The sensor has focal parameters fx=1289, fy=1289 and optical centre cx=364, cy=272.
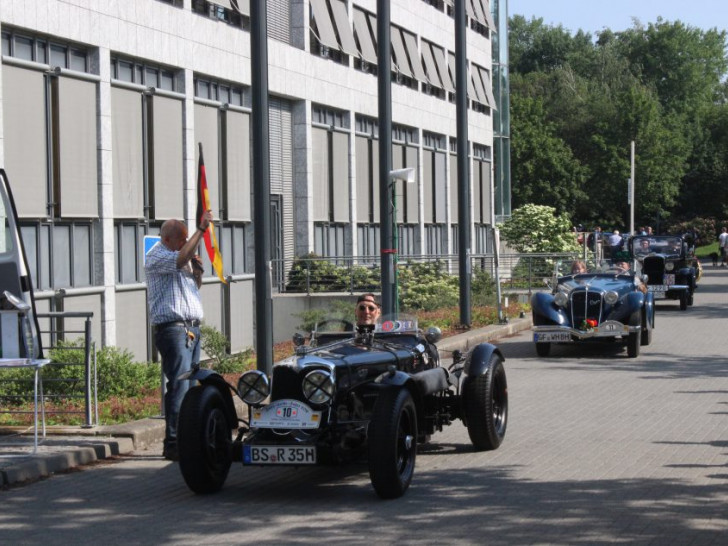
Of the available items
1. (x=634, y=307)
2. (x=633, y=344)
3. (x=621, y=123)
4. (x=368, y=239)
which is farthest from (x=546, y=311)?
(x=621, y=123)

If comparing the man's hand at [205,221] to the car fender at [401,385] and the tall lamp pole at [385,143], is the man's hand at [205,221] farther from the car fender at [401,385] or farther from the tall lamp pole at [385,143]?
the tall lamp pole at [385,143]

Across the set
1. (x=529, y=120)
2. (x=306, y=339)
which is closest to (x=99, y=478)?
(x=306, y=339)

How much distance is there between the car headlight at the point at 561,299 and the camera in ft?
67.4

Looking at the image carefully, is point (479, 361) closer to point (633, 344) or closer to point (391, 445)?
point (391, 445)

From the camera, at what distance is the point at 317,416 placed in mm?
9031

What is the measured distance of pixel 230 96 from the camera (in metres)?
27.8

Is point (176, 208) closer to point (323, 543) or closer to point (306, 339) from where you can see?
point (306, 339)

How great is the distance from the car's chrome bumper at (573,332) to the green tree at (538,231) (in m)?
29.7

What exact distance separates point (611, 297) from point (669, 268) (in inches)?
465

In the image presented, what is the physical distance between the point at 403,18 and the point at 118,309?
2299 centimetres

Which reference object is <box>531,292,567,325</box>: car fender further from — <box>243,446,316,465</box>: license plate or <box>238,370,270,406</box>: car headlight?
<box>243,446,316,465</box>: license plate

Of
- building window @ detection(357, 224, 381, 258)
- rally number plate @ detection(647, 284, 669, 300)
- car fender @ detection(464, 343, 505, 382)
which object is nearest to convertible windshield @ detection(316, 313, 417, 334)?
car fender @ detection(464, 343, 505, 382)

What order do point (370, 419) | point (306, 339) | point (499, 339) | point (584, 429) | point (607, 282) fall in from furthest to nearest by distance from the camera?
1. point (499, 339)
2. point (607, 282)
3. point (584, 429)
4. point (306, 339)
5. point (370, 419)

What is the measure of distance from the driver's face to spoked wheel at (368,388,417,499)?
5.83ft
